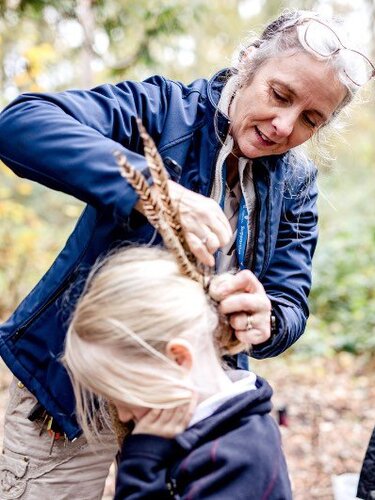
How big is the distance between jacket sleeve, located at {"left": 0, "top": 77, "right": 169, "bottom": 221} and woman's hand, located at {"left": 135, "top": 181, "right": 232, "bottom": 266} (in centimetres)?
10

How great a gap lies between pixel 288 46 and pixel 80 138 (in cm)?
75

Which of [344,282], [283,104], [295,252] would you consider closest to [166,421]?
[295,252]

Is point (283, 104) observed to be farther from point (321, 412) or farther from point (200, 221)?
point (321, 412)

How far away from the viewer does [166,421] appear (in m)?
1.52

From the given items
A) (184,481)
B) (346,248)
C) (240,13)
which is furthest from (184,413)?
(240,13)

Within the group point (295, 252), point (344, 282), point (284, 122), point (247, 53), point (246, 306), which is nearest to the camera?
point (246, 306)

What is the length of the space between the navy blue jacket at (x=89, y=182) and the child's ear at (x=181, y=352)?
314 mm

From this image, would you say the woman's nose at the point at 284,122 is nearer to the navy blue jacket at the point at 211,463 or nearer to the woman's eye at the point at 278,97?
the woman's eye at the point at 278,97

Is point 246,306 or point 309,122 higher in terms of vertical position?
point 309,122

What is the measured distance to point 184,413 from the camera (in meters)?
1.53

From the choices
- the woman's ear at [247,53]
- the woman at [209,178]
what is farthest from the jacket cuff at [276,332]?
the woman's ear at [247,53]

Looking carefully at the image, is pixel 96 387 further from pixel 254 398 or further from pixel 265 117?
pixel 265 117

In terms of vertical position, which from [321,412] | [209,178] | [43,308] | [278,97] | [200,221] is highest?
[278,97]

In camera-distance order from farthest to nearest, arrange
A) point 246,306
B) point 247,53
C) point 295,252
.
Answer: point 295,252, point 247,53, point 246,306
